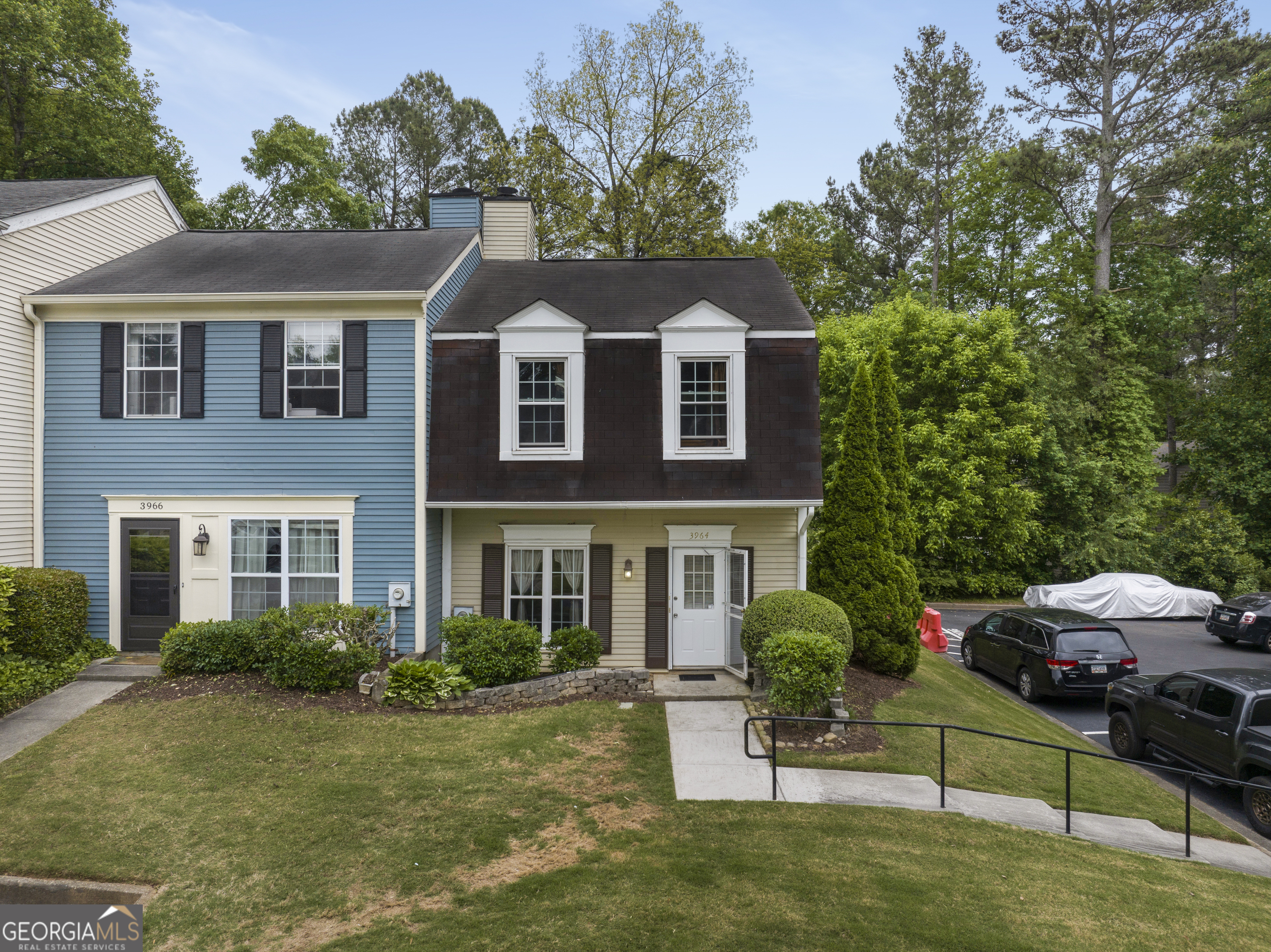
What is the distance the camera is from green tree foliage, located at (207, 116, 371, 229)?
26.8 metres

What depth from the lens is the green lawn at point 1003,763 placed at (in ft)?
27.0

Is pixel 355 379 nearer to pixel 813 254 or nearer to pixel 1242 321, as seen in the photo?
pixel 813 254

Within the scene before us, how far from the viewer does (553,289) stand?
13656mm

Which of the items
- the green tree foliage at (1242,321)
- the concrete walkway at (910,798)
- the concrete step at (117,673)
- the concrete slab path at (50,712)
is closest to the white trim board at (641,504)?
the concrete walkway at (910,798)

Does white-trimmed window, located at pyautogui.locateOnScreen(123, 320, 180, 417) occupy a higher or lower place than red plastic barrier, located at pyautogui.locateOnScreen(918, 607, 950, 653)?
higher

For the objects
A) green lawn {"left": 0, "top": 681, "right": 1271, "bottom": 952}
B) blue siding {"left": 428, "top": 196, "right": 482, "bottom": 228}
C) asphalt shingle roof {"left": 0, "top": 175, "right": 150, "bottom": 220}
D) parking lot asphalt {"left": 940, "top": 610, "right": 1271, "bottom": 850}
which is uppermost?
blue siding {"left": 428, "top": 196, "right": 482, "bottom": 228}

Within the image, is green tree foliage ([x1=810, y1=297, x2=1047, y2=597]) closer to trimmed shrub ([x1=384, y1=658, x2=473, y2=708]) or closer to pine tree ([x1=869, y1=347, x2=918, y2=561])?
pine tree ([x1=869, y1=347, x2=918, y2=561])

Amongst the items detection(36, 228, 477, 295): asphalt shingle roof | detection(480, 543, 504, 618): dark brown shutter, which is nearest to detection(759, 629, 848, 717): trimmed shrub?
detection(480, 543, 504, 618): dark brown shutter

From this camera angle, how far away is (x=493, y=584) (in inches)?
470

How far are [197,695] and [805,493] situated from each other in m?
9.69

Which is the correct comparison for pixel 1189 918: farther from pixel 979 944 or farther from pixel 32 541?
pixel 32 541

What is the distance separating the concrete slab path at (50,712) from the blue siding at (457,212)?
11.3m

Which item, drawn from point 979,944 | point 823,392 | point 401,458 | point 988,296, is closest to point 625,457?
point 401,458

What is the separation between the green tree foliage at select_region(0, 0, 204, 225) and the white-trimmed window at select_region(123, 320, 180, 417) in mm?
15318
